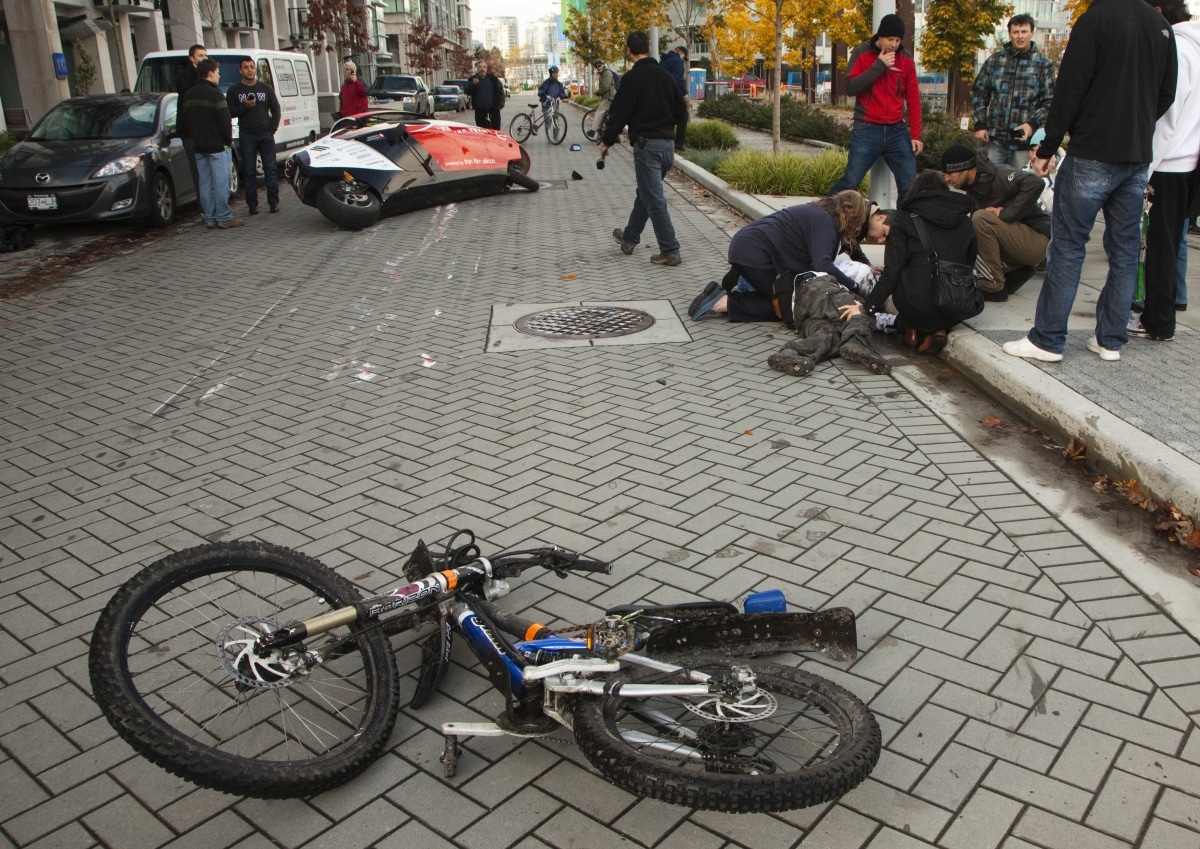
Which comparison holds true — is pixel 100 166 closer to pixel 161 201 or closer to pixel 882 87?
pixel 161 201

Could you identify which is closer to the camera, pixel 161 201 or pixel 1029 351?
pixel 1029 351

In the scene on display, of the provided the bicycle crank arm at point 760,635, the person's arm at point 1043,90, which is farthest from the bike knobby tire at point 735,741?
the person's arm at point 1043,90

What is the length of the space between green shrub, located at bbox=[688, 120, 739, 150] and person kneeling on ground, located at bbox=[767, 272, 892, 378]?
13.1 metres

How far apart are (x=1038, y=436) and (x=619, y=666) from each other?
131 inches

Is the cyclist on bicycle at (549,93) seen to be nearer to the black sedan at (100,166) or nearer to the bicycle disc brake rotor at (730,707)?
the black sedan at (100,166)

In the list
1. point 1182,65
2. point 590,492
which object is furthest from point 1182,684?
point 1182,65

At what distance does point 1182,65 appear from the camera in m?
5.55

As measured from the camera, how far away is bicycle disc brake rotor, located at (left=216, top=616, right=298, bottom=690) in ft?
8.95

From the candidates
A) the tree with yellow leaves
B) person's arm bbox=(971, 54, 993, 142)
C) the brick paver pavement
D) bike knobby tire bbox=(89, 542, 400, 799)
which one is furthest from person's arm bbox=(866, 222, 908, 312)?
the tree with yellow leaves

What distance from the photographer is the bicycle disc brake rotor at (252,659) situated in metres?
2.73

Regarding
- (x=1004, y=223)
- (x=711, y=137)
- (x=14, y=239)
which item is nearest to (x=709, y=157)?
(x=711, y=137)

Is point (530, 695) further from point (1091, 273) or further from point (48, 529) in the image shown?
point (1091, 273)

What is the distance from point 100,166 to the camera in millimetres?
11969

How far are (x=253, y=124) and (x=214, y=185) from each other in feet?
5.28
